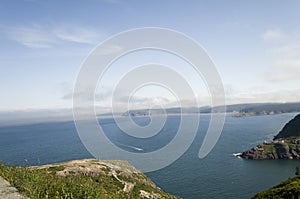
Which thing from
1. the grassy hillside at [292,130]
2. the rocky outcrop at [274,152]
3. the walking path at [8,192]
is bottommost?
the rocky outcrop at [274,152]

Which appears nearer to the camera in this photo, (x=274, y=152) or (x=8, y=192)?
(x=8, y=192)

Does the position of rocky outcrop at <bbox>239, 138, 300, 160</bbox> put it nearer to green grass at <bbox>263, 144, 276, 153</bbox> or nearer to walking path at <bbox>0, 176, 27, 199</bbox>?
green grass at <bbox>263, 144, 276, 153</bbox>

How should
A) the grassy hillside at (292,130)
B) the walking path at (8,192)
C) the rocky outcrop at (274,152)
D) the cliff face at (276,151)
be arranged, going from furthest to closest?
the grassy hillside at (292,130) < the cliff face at (276,151) < the rocky outcrop at (274,152) < the walking path at (8,192)

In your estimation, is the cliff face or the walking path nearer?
the walking path

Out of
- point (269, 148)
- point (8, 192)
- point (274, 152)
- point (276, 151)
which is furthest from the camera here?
point (269, 148)

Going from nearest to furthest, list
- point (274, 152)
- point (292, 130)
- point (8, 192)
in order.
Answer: point (8, 192) < point (274, 152) < point (292, 130)

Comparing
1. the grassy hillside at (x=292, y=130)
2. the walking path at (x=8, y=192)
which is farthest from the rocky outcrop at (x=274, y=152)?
the walking path at (x=8, y=192)

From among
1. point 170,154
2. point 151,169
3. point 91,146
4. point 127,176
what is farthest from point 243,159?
point 127,176

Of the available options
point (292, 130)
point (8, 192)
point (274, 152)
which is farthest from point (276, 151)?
point (8, 192)

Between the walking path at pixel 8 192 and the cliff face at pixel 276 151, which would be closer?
the walking path at pixel 8 192

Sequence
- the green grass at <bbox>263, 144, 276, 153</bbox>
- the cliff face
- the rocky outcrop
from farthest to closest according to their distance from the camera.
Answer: the green grass at <bbox>263, 144, 276, 153</bbox>
the cliff face
the rocky outcrop

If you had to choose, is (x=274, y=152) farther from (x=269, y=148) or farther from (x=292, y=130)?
(x=292, y=130)

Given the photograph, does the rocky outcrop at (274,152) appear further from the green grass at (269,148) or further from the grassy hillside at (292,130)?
the grassy hillside at (292,130)

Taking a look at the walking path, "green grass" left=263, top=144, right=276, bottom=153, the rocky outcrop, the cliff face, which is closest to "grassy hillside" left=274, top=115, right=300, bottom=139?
the cliff face
